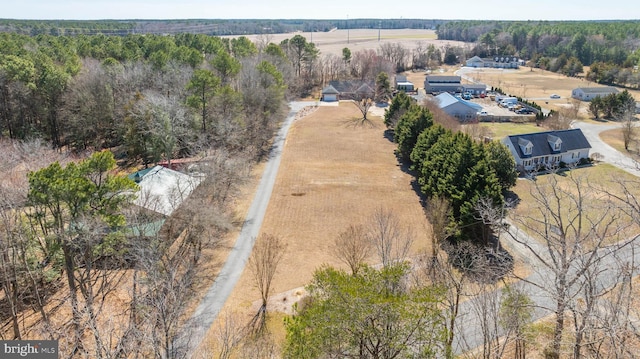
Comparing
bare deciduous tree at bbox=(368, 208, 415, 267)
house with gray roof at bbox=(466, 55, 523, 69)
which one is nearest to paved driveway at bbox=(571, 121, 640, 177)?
bare deciduous tree at bbox=(368, 208, 415, 267)

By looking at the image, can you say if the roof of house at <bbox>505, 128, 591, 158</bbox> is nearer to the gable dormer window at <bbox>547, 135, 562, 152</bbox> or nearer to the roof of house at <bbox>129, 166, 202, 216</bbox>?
the gable dormer window at <bbox>547, 135, 562, 152</bbox>

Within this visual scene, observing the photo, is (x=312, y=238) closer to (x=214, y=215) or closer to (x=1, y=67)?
(x=214, y=215)

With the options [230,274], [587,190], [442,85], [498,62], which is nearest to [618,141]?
[587,190]

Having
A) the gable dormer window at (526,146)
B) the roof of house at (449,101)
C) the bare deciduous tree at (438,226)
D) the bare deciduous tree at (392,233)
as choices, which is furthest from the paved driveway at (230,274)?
the roof of house at (449,101)

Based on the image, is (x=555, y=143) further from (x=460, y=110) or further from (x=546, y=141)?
(x=460, y=110)

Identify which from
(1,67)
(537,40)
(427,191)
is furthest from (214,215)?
(537,40)

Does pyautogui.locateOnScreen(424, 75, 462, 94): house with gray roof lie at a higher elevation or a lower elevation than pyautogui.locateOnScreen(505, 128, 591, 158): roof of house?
higher
